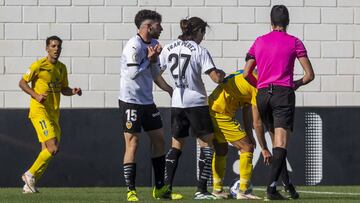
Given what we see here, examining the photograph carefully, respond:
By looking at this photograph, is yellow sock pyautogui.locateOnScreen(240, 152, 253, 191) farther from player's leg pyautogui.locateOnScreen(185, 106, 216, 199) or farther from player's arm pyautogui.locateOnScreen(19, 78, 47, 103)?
player's arm pyautogui.locateOnScreen(19, 78, 47, 103)

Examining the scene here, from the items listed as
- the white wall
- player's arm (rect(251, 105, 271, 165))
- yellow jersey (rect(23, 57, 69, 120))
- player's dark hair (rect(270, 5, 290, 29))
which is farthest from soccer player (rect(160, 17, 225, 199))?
the white wall

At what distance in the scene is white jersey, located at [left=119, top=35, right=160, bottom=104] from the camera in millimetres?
11766

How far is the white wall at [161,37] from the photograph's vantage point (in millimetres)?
16781

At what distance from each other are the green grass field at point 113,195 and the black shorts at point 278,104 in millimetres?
828

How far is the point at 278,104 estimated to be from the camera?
11539mm

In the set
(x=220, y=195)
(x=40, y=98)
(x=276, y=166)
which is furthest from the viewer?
(x=40, y=98)

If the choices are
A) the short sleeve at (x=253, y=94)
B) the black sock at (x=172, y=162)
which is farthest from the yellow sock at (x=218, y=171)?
the short sleeve at (x=253, y=94)

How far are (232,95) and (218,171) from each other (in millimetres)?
819

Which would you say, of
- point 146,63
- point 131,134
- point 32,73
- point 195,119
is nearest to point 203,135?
point 195,119

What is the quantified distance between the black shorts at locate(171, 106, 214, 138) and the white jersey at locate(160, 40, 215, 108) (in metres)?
0.05

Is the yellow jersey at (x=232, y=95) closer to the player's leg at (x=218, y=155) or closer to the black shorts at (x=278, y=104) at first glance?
the player's leg at (x=218, y=155)

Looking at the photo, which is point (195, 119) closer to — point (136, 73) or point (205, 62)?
point (205, 62)

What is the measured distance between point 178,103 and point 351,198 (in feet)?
6.64

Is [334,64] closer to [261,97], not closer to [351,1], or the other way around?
[351,1]
